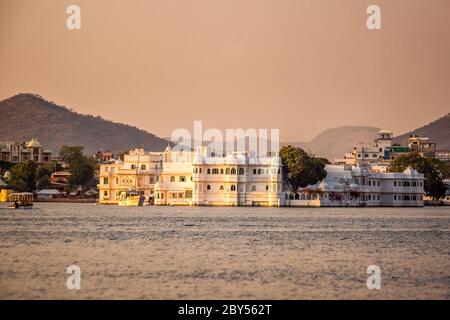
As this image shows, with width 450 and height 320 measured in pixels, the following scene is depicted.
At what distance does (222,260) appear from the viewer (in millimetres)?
42625

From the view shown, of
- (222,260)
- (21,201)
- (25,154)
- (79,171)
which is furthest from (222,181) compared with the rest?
(25,154)

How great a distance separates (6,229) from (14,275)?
1032 inches

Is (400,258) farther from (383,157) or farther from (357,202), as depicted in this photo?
(383,157)

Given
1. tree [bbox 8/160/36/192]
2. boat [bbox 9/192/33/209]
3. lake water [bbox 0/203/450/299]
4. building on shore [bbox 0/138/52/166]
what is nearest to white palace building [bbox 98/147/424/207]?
boat [bbox 9/192/33/209]

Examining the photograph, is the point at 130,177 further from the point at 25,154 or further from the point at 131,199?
the point at 25,154

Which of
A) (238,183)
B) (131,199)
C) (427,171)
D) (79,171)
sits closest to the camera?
(238,183)

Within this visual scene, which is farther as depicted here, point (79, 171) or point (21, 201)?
point (79, 171)

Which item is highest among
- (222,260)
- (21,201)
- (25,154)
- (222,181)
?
(25,154)

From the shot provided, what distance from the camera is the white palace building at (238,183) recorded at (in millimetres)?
109062

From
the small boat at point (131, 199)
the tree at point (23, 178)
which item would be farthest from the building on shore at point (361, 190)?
the tree at point (23, 178)

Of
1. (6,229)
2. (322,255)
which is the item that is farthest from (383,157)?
(322,255)

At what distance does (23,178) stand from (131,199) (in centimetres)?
3111

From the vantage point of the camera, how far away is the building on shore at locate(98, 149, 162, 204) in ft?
406

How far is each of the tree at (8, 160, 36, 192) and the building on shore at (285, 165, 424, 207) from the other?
138 feet
